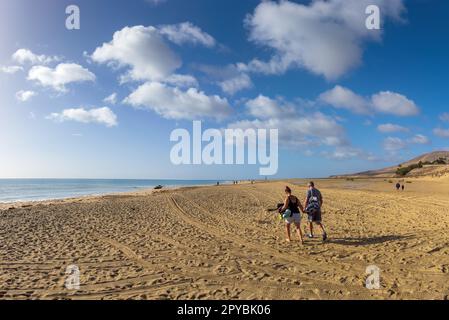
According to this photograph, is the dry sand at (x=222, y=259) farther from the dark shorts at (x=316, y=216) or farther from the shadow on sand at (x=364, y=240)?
the dark shorts at (x=316, y=216)

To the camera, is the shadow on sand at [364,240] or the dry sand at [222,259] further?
the shadow on sand at [364,240]

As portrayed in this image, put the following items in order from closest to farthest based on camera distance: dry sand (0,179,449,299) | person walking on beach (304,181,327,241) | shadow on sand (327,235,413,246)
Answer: dry sand (0,179,449,299)
shadow on sand (327,235,413,246)
person walking on beach (304,181,327,241)

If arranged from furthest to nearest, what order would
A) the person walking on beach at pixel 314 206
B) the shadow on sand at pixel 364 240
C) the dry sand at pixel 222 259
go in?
the person walking on beach at pixel 314 206 < the shadow on sand at pixel 364 240 < the dry sand at pixel 222 259

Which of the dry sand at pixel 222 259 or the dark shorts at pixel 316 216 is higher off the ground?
the dark shorts at pixel 316 216

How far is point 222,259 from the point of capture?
29.9ft

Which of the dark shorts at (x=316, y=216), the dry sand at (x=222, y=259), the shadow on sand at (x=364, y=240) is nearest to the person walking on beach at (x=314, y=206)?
the dark shorts at (x=316, y=216)

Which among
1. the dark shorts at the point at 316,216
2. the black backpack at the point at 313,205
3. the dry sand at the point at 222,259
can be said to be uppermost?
the black backpack at the point at 313,205

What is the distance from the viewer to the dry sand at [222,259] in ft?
21.9

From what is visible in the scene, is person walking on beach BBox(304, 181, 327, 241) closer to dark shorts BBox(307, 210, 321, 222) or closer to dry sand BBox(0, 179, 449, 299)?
dark shorts BBox(307, 210, 321, 222)

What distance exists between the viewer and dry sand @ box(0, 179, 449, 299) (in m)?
6.69

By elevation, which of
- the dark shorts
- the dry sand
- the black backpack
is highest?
the black backpack

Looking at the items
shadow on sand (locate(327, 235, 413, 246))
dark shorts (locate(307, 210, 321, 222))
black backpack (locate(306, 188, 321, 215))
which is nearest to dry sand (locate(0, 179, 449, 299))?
shadow on sand (locate(327, 235, 413, 246))
